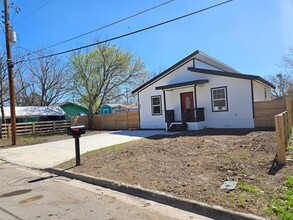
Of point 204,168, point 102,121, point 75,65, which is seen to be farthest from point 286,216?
point 75,65

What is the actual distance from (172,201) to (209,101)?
13.8 m

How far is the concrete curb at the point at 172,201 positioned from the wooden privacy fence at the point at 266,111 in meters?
12.1

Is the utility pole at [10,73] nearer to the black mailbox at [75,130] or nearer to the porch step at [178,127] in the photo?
the black mailbox at [75,130]

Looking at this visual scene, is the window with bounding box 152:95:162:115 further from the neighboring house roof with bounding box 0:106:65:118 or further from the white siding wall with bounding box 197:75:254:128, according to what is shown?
the neighboring house roof with bounding box 0:106:65:118

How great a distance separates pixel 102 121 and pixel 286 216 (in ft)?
78.0

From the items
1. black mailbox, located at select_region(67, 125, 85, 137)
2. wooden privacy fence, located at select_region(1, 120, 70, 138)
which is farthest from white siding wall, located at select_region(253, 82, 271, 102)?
wooden privacy fence, located at select_region(1, 120, 70, 138)

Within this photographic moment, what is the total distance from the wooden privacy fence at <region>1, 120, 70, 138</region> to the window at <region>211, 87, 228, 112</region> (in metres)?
14.4

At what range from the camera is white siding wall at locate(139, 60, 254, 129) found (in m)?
16.8

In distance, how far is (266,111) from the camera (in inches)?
634

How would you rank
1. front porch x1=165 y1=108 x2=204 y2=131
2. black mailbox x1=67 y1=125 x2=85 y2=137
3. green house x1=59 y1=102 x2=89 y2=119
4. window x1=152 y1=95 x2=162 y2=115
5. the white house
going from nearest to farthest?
black mailbox x1=67 y1=125 x2=85 y2=137, the white house, front porch x1=165 y1=108 x2=204 y2=131, window x1=152 y1=95 x2=162 y2=115, green house x1=59 y1=102 x2=89 y2=119

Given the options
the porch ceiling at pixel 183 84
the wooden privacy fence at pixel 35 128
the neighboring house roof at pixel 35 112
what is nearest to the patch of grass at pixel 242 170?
the porch ceiling at pixel 183 84

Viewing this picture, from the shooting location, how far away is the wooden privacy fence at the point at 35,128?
909 inches

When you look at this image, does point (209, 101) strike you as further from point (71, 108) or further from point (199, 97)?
point (71, 108)

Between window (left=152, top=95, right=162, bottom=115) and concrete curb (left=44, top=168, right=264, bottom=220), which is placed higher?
window (left=152, top=95, right=162, bottom=115)
